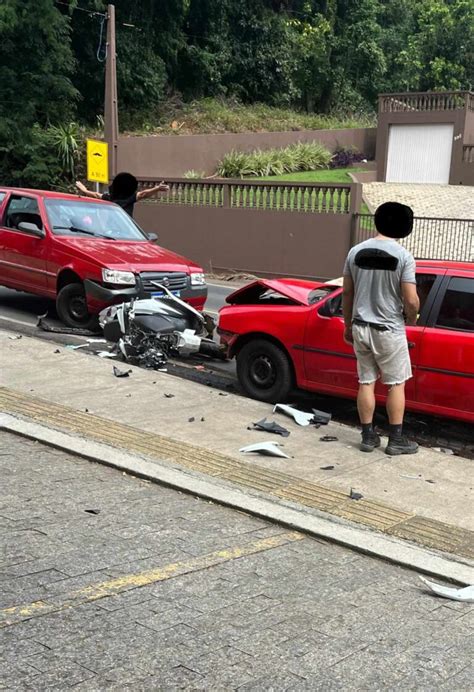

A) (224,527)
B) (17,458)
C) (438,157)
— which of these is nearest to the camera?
(224,527)

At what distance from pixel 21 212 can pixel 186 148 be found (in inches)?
706

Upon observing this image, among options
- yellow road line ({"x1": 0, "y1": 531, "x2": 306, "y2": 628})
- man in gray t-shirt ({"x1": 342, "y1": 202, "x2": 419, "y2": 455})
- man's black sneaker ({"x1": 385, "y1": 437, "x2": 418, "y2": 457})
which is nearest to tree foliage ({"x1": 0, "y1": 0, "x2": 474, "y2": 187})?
man in gray t-shirt ({"x1": 342, "y1": 202, "x2": 419, "y2": 455})

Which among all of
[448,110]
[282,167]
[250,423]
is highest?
[448,110]

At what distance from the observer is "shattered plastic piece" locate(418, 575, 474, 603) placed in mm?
3676

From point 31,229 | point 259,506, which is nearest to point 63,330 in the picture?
point 31,229

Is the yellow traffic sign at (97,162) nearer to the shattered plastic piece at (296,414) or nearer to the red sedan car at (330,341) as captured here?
the red sedan car at (330,341)

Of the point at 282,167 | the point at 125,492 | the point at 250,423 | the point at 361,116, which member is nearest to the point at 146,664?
the point at 125,492

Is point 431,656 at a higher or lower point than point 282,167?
lower

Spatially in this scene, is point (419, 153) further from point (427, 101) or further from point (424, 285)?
point (424, 285)

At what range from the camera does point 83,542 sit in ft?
13.1

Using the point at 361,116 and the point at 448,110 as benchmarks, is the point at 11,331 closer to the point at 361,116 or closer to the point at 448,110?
the point at 448,110

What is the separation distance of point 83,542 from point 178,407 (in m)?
2.97

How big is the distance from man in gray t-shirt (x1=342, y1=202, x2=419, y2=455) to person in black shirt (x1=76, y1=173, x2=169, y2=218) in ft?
23.2

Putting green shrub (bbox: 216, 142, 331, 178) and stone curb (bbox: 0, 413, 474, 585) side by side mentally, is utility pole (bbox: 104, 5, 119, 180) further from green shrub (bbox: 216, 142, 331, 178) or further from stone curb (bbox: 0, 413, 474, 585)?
stone curb (bbox: 0, 413, 474, 585)
